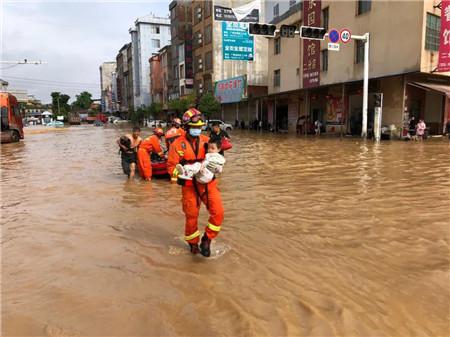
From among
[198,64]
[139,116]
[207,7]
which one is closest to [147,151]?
[207,7]

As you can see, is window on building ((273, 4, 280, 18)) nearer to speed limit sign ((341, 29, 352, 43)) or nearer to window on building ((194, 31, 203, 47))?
window on building ((194, 31, 203, 47))

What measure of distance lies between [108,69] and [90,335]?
146 meters

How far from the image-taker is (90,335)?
9.39 ft

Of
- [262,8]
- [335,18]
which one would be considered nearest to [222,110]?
[262,8]

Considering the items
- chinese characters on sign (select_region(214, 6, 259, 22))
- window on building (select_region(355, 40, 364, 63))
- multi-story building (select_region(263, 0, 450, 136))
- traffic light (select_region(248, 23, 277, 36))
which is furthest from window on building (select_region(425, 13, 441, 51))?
chinese characters on sign (select_region(214, 6, 259, 22))

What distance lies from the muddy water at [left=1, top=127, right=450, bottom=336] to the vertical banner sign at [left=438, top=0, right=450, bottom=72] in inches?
546

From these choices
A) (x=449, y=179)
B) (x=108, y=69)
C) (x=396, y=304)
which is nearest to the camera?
(x=396, y=304)

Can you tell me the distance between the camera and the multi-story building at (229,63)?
34.8 m

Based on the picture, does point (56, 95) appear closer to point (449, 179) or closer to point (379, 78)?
point (379, 78)

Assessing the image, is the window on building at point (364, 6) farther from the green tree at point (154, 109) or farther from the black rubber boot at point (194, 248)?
the green tree at point (154, 109)

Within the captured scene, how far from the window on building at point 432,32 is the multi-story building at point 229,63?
15.3 metres

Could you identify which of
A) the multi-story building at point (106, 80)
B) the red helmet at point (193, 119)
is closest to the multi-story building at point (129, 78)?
the multi-story building at point (106, 80)

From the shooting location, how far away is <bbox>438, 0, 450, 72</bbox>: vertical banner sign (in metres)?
19.2

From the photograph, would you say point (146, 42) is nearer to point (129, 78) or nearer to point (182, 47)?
point (129, 78)
